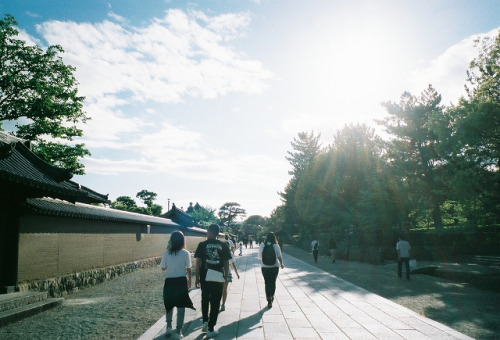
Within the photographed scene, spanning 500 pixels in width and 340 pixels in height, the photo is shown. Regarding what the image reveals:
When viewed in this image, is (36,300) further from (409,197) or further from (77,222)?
(409,197)

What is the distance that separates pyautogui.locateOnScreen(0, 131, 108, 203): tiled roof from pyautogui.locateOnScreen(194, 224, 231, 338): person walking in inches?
177

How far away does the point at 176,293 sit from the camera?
531 cm

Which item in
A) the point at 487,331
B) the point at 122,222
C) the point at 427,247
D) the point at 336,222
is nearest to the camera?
the point at 487,331

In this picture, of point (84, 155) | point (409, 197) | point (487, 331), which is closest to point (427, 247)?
point (409, 197)

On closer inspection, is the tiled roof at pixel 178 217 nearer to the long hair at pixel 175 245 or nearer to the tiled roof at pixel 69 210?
the tiled roof at pixel 69 210

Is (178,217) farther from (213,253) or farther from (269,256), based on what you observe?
(213,253)

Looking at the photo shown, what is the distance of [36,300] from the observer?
7.98m

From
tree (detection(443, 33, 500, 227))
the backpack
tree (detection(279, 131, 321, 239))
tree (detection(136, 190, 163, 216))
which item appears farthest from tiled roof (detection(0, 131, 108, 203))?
tree (detection(136, 190, 163, 216))

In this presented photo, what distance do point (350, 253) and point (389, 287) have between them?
13970mm

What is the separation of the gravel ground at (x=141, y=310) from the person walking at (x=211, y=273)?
1.44 metres

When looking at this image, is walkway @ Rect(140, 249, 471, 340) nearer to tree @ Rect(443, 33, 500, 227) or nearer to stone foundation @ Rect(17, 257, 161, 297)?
stone foundation @ Rect(17, 257, 161, 297)

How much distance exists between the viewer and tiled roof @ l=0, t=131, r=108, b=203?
7.04 meters

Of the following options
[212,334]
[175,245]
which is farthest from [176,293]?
[212,334]

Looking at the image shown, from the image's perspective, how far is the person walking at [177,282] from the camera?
530cm
